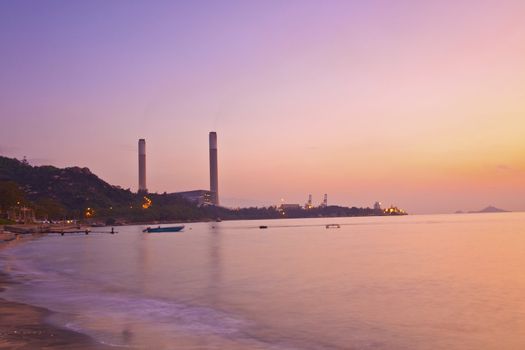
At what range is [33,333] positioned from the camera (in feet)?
50.0

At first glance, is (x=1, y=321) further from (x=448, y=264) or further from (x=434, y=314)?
(x=448, y=264)

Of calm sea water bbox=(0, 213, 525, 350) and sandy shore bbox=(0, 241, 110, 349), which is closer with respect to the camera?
sandy shore bbox=(0, 241, 110, 349)

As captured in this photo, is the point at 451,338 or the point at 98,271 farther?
the point at 98,271

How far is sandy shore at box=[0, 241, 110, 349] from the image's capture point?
13734 mm

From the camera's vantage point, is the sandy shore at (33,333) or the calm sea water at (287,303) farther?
the calm sea water at (287,303)

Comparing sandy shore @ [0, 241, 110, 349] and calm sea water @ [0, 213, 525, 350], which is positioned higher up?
sandy shore @ [0, 241, 110, 349]

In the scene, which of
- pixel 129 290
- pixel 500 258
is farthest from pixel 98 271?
pixel 500 258

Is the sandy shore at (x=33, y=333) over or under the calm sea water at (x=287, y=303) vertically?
over

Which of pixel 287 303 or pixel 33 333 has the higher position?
pixel 33 333

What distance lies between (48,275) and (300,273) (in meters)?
17.9

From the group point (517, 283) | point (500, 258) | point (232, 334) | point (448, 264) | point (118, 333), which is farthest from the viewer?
point (500, 258)

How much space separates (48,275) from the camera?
36.8 meters

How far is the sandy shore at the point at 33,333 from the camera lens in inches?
541

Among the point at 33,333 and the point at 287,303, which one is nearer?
the point at 33,333
